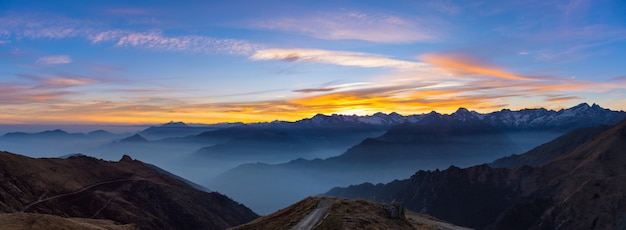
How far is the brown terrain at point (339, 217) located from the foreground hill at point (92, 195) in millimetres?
74721

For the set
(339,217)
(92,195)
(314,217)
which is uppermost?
(339,217)

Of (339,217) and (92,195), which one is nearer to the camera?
(339,217)

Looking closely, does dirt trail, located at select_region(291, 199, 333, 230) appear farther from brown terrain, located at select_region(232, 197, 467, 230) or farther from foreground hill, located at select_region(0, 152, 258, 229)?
foreground hill, located at select_region(0, 152, 258, 229)

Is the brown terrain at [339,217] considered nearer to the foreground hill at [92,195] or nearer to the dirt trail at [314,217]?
the dirt trail at [314,217]

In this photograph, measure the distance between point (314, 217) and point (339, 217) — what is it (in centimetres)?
932

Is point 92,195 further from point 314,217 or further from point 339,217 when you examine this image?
point 339,217

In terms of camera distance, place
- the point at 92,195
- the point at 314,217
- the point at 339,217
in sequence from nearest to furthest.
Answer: the point at 339,217, the point at 314,217, the point at 92,195

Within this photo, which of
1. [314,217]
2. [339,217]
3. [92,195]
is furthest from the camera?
[92,195]

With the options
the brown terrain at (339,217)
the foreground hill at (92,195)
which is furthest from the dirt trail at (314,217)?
the foreground hill at (92,195)

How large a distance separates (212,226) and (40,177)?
70208mm

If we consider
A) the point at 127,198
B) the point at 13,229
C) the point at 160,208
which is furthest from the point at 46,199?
the point at 13,229

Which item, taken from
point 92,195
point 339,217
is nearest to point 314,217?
point 339,217

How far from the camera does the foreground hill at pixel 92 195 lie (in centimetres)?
12862

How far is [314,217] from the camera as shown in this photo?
72000mm
